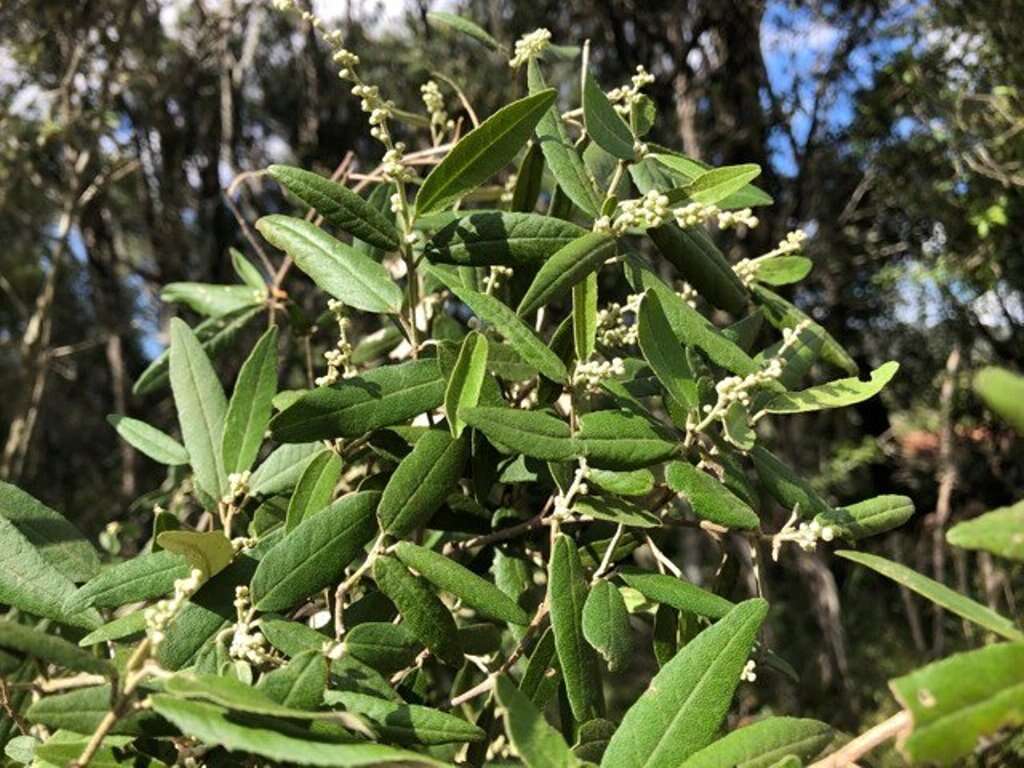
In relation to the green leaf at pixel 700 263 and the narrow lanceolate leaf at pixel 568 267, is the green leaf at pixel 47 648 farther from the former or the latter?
the green leaf at pixel 700 263

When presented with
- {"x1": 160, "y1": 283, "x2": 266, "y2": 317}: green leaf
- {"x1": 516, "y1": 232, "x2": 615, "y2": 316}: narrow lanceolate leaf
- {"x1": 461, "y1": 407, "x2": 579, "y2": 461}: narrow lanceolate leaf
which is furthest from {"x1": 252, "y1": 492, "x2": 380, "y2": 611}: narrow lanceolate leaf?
{"x1": 160, "y1": 283, "x2": 266, "y2": 317}: green leaf

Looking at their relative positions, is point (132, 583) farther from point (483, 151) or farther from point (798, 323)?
point (798, 323)

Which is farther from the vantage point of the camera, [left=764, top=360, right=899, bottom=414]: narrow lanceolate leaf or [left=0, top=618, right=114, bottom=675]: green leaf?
Result: [left=764, top=360, right=899, bottom=414]: narrow lanceolate leaf

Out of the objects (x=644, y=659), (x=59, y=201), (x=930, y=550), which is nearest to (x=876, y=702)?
(x=644, y=659)

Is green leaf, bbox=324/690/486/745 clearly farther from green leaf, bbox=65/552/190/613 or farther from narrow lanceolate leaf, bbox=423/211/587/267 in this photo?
narrow lanceolate leaf, bbox=423/211/587/267

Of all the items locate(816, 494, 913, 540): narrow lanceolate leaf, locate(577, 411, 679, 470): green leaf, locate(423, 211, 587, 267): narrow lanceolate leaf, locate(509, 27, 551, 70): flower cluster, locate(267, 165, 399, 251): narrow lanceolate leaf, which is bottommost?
locate(816, 494, 913, 540): narrow lanceolate leaf
